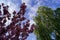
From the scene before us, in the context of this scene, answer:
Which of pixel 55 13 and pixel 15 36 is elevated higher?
pixel 55 13

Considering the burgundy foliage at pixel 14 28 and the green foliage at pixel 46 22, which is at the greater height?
the green foliage at pixel 46 22

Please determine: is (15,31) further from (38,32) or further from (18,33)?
(38,32)

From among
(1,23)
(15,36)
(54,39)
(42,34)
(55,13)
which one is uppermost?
(55,13)

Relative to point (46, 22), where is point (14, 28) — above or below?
below

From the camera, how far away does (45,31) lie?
32.6 ft

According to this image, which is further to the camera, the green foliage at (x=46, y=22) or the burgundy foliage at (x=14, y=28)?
the green foliage at (x=46, y=22)

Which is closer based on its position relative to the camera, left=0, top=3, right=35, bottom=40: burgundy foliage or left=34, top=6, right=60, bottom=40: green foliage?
left=0, top=3, right=35, bottom=40: burgundy foliage

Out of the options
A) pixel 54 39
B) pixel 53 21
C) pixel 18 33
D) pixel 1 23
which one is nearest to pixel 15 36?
pixel 18 33

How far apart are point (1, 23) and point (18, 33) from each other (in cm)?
47

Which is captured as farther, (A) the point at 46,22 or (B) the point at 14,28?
(A) the point at 46,22

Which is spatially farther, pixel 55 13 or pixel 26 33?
pixel 55 13

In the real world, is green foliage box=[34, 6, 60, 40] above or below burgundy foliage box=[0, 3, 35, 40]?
above

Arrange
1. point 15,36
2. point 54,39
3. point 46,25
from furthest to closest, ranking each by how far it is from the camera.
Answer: point 46,25 → point 54,39 → point 15,36

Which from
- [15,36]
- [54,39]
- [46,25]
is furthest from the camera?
[46,25]
